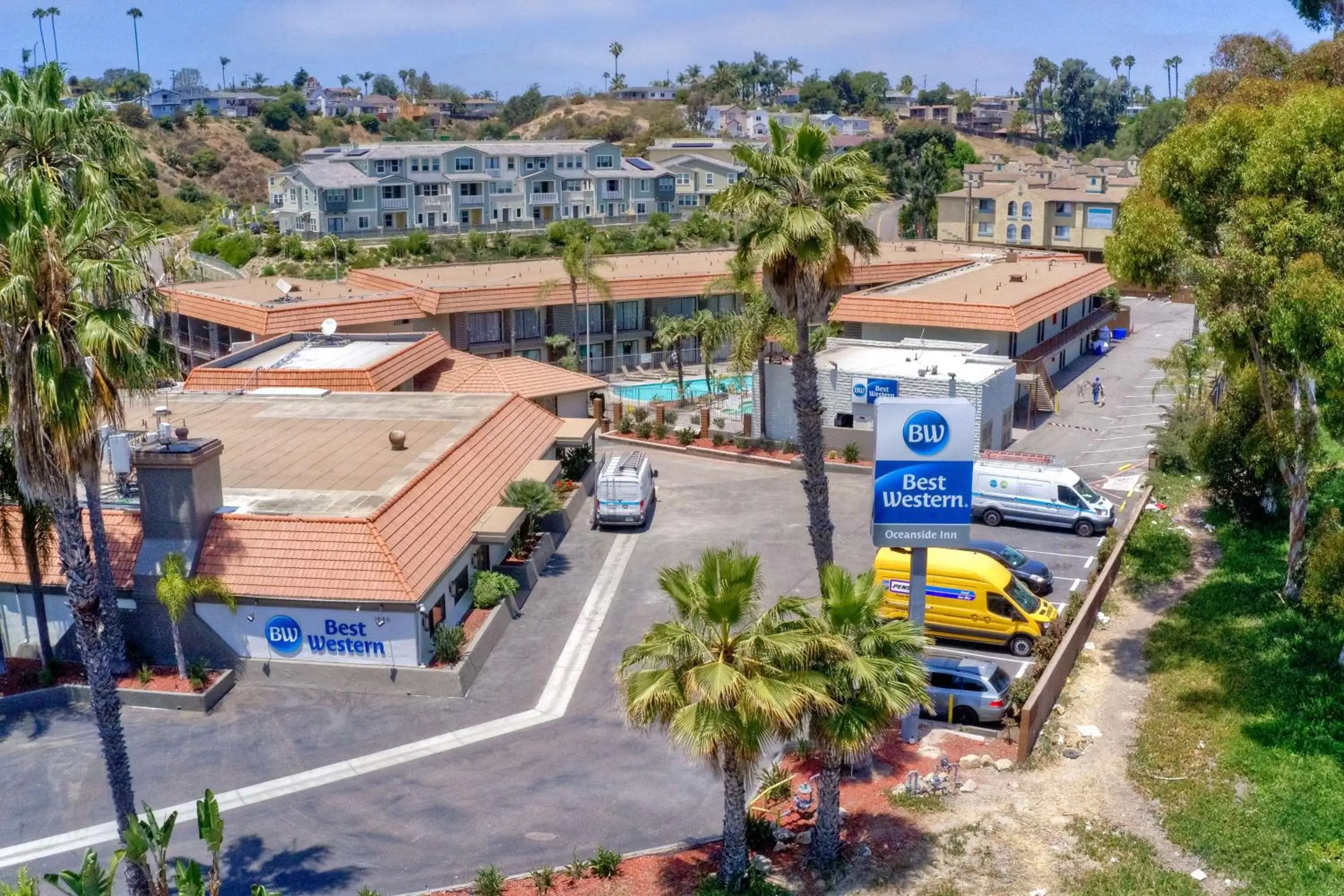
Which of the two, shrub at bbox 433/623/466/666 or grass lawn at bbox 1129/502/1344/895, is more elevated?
shrub at bbox 433/623/466/666

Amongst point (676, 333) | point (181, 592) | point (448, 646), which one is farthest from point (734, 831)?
point (676, 333)

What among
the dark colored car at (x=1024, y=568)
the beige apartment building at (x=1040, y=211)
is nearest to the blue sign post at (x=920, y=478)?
the dark colored car at (x=1024, y=568)

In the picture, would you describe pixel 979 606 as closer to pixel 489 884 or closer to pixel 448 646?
pixel 448 646

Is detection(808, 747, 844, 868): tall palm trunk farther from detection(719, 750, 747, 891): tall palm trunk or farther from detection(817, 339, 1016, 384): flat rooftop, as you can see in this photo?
detection(817, 339, 1016, 384): flat rooftop

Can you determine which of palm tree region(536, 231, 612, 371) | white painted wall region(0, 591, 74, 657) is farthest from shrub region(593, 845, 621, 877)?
palm tree region(536, 231, 612, 371)

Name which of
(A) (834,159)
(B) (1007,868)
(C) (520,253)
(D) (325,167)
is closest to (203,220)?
(D) (325,167)

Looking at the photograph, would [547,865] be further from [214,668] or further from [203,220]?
[203,220]
